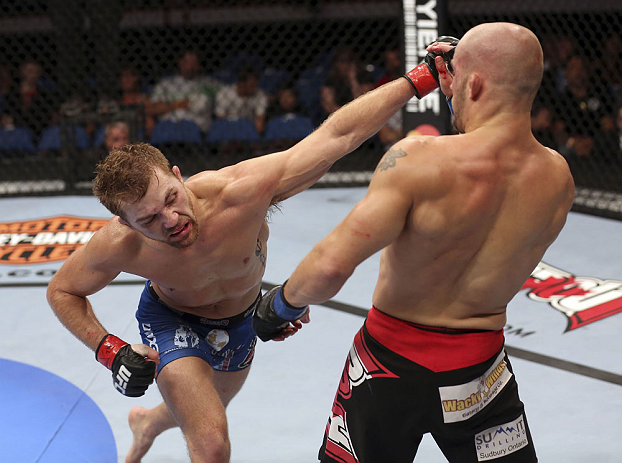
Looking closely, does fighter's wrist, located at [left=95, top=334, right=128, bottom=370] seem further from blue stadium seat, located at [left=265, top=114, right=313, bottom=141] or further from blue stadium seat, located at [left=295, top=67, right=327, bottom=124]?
blue stadium seat, located at [left=295, top=67, right=327, bottom=124]

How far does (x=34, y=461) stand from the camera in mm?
2471

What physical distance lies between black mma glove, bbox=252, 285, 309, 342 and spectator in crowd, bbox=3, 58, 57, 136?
5.73 m

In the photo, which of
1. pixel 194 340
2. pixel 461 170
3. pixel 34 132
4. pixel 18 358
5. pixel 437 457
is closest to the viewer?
pixel 461 170

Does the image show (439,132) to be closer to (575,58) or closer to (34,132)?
(575,58)

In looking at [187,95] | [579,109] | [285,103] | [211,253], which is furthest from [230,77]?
[211,253]

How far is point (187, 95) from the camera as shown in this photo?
6.60 m

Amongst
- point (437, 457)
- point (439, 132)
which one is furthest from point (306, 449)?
point (439, 132)

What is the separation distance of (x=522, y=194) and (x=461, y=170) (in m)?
0.15

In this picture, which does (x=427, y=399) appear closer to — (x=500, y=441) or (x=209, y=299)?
(x=500, y=441)

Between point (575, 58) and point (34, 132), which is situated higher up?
point (575, 58)

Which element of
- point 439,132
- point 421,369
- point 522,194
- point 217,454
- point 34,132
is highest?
Answer: point 522,194

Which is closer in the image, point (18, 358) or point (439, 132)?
point (18, 358)

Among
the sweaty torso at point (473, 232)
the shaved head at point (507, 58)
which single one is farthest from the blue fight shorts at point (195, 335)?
the shaved head at point (507, 58)

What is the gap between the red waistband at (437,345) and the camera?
162 cm
